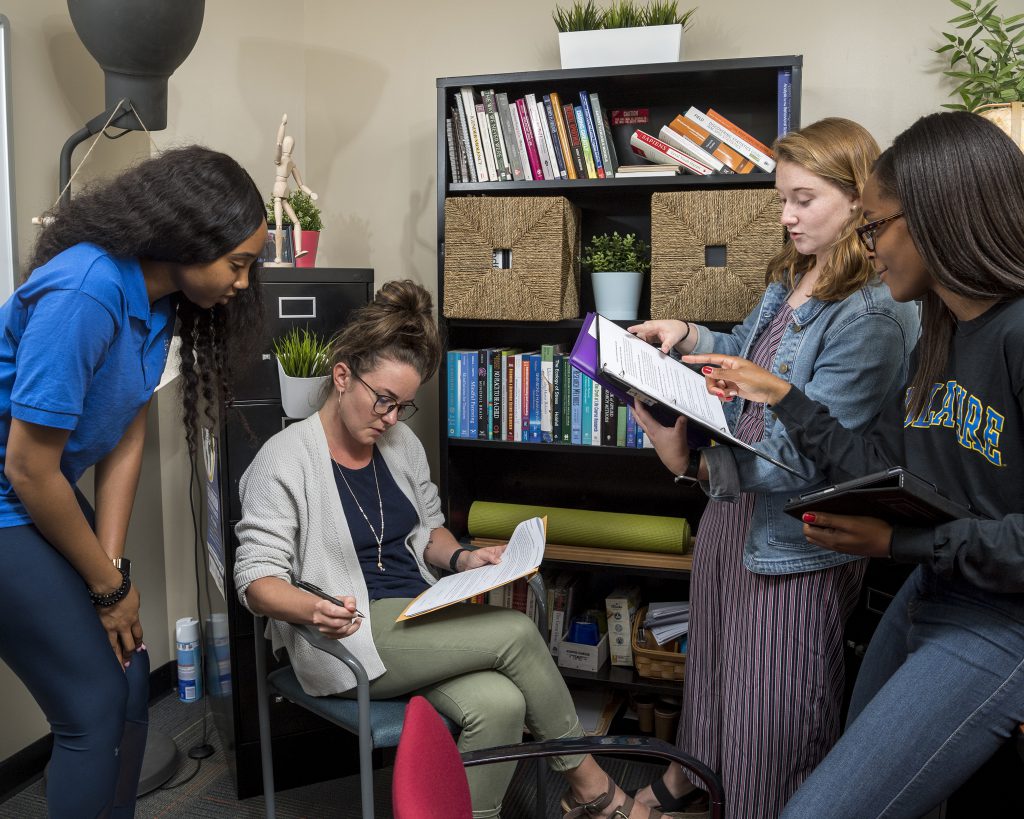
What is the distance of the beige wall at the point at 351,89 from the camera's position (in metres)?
2.23

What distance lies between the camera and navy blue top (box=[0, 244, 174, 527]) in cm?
127

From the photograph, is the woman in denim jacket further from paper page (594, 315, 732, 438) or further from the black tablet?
the black tablet

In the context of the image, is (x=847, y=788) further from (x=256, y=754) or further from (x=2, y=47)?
(x=2, y=47)

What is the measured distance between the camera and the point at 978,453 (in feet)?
3.98

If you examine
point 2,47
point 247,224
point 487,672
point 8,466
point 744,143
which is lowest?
point 487,672

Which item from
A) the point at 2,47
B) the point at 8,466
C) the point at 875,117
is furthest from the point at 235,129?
the point at 875,117

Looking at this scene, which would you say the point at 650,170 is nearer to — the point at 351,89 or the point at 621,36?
the point at 621,36

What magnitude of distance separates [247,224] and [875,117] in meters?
1.82

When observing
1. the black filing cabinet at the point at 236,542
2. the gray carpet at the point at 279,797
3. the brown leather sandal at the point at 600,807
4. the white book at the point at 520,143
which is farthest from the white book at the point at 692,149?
the gray carpet at the point at 279,797

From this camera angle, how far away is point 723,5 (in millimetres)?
2529

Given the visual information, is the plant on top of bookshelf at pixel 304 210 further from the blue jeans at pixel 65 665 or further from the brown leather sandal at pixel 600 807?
the brown leather sandal at pixel 600 807

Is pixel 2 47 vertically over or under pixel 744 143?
over

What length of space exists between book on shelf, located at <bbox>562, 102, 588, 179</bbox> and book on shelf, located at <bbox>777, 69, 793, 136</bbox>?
51cm

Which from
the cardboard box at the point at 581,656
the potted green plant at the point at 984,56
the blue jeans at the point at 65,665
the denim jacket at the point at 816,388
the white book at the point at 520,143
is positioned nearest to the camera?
the blue jeans at the point at 65,665
